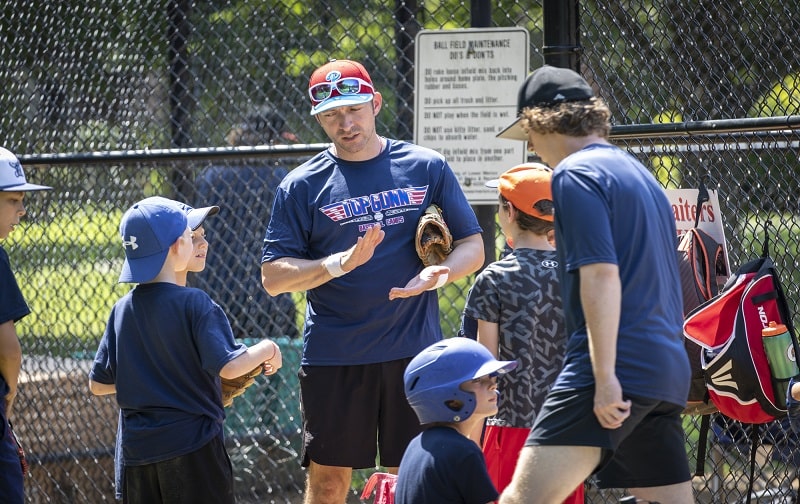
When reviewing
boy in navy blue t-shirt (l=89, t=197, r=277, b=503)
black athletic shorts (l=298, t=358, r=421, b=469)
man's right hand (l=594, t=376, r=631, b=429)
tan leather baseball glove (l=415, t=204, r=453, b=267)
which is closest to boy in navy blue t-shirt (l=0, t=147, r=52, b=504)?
boy in navy blue t-shirt (l=89, t=197, r=277, b=503)

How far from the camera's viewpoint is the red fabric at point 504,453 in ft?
11.7

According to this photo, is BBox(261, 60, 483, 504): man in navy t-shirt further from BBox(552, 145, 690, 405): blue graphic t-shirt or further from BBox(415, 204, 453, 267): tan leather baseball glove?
BBox(552, 145, 690, 405): blue graphic t-shirt

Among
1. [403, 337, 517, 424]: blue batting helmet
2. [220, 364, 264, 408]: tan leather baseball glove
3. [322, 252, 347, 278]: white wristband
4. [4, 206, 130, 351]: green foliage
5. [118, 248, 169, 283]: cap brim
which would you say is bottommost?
[4, 206, 130, 351]: green foliage

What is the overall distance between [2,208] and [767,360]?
297 cm

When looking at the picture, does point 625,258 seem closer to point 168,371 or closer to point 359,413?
point 359,413

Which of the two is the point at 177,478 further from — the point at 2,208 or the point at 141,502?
the point at 2,208

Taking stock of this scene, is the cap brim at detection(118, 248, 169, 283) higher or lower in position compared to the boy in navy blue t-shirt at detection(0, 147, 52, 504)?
higher

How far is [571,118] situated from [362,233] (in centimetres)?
114

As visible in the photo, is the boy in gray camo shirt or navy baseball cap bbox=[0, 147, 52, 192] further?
navy baseball cap bbox=[0, 147, 52, 192]

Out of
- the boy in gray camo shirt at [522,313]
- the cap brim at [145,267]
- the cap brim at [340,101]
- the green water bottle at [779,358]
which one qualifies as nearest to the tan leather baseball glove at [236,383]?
the cap brim at [145,267]

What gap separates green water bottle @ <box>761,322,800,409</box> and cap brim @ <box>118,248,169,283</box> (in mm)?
2191

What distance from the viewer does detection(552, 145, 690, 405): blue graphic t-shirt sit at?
2.77 m

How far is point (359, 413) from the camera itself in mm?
3916

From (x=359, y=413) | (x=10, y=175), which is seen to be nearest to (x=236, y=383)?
(x=359, y=413)
